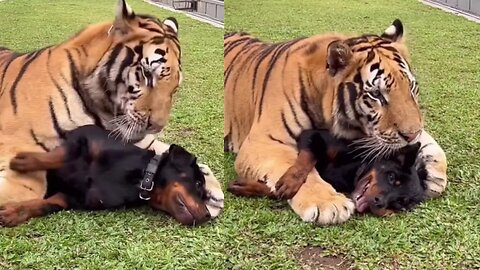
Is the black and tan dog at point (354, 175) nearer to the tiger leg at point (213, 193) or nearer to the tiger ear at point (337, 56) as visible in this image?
the tiger leg at point (213, 193)

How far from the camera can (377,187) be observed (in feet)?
5.90

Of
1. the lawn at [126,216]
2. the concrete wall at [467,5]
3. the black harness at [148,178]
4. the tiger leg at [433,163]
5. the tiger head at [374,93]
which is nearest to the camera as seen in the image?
the lawn at [126,216]

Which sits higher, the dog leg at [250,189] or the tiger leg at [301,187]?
the tiger leg at [301,187]

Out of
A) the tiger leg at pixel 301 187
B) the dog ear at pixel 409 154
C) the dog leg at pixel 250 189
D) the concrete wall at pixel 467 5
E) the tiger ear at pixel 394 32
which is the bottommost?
the dog leg at pixel 250 189

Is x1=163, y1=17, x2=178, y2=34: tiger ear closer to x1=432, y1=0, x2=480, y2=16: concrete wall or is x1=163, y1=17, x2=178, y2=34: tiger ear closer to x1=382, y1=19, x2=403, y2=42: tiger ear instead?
x1=382, y1=19, x2=403, y2=42: tiger ear

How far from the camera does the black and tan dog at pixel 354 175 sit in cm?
179

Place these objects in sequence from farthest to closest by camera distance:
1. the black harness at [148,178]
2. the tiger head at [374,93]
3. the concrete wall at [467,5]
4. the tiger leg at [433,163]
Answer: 1. the concrete wall at [467,5]
2. the tiger leg at [433,163]
3. the tiger head at [374,93]
4. the black harness at [148,178]

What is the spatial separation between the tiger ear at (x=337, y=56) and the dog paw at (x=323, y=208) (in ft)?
1.08

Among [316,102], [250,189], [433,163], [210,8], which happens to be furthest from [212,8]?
[433,163]

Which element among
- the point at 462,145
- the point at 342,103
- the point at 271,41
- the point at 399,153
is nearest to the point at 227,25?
the point at 271,41

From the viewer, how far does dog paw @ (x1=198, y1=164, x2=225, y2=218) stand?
5.76 ft

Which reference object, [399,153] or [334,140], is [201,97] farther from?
[399,153]

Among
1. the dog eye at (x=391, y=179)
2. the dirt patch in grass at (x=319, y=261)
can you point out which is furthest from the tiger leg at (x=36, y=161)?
the dog eye at (x=391, y=179)

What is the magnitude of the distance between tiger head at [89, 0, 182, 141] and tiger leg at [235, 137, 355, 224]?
12.4 inches
